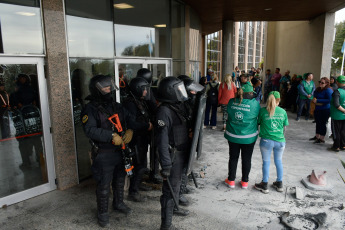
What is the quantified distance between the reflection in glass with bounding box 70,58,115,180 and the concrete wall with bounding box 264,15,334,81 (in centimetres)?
893

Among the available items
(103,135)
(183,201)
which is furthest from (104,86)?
(183,201)

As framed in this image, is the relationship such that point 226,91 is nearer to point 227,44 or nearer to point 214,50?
point 227,44

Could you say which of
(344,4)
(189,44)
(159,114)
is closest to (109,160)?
(159,114)

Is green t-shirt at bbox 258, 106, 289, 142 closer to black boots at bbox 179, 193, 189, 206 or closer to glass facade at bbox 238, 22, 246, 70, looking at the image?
black boots at bbox 179, 193, 189, 206

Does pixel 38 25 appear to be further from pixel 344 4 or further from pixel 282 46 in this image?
pixel 282 46

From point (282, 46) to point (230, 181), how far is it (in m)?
12.2

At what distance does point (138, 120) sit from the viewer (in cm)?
381

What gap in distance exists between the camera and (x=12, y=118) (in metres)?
3.80

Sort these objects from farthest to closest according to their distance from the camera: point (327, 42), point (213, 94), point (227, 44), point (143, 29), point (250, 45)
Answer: point (250, 45) → point (227, 44) → point (327, 42) → point (213, 94) → point (143, 29)

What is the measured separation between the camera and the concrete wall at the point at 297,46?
10.2 m

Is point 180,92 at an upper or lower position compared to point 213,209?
upper

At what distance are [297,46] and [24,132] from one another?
1217 cm

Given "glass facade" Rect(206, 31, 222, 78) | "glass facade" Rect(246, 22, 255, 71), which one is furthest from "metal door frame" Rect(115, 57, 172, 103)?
"glass facade" Rect(246, 22, 255, 71)

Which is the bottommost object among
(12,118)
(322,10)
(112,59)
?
(12,118)
